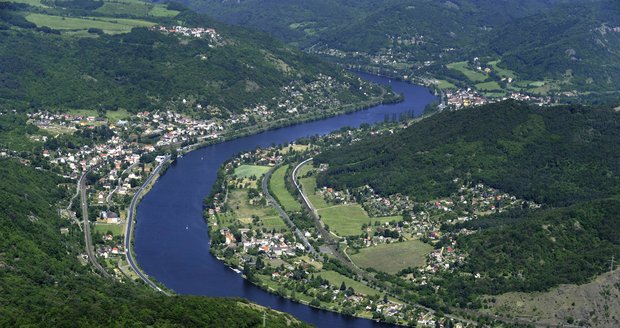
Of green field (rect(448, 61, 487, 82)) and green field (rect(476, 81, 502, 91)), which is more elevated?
green field (rect(476, 81, 502, 91))

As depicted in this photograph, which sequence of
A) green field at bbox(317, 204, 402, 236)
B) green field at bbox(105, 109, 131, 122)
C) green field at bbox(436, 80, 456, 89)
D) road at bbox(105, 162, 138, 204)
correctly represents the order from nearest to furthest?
1. green field at bbox(317, 204, 402, 236)
2. road at bbox(105, 162, 138, 204)
3. green field at bbox(105, 109, 131, 122)
4. green field at bbox(436, 80, 456, 89)

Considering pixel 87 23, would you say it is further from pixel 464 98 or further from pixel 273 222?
pixel 273 222

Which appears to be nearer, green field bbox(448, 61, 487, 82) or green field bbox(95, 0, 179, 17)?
green field bbox(448, 61, 487, 82)

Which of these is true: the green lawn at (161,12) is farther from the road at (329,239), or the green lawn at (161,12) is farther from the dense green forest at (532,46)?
the road at (329,239)

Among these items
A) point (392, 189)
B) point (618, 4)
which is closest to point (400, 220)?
point (392, 189)

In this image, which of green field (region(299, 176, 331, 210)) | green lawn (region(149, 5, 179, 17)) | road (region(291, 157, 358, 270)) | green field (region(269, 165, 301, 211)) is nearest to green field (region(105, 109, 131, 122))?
green field (region(269, 165, 301, 211))

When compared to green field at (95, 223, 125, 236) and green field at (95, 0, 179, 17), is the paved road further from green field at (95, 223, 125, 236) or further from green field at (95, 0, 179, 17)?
green field at (95, 0, 179, 17)

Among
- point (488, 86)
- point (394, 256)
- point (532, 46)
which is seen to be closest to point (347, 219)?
point (394, 256)
